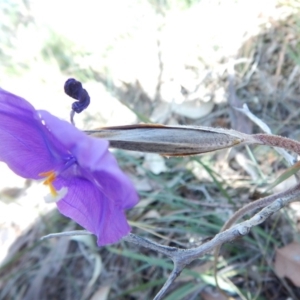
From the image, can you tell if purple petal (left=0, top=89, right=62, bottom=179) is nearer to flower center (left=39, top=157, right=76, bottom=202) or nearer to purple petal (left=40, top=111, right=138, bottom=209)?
flower center (left=39, top=157, right=76, bottom=202)

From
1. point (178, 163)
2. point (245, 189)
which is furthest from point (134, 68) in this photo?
point (245, 189)

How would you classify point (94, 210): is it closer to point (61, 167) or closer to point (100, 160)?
point (61, 167)

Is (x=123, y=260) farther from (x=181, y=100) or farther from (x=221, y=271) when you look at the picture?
(x=181, y=100)

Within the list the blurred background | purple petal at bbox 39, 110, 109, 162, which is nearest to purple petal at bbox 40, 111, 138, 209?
purple petal at bbox 39, 110, 109, 162

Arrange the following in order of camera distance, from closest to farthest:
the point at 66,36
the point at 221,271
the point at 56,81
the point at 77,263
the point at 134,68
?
the point at 221,271
the point at 77,263
the point at 134,68
the point at 56,81
the point at 66,36

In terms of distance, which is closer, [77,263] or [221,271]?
[221,271]
